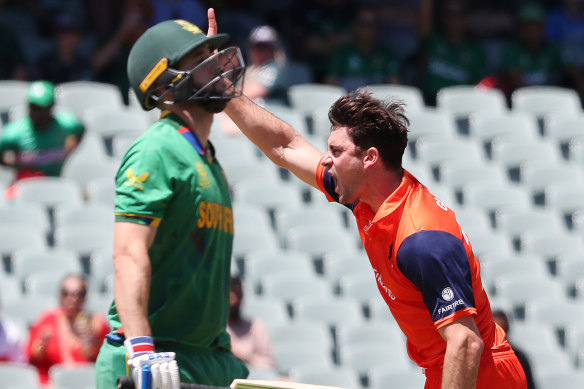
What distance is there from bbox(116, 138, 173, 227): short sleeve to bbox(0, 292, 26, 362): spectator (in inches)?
124

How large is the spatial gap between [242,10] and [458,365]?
874 cm

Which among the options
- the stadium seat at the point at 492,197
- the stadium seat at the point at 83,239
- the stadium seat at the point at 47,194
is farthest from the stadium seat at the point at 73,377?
the stadium seat at the point at 492,197

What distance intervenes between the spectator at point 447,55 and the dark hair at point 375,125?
760 centimetres


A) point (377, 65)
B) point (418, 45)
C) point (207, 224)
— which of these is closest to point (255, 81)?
point (377, 65)

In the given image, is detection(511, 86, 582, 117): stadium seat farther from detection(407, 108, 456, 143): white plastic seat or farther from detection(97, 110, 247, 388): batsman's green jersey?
detection(97, 110, 247, 388): batsman's green jersey

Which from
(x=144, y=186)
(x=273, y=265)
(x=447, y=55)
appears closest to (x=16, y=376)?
(x=273, y=265)

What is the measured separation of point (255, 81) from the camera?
9445mm

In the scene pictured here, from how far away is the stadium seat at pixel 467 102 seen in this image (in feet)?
33.4

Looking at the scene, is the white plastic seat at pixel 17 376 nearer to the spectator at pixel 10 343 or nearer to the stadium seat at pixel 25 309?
the spectator at pixel 10 343

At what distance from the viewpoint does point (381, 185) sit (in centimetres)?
328

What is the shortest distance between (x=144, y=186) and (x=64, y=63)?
640 centimetres

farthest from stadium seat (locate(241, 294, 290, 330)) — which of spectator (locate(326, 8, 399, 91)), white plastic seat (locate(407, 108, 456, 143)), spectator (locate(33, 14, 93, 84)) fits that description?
spectator (locate(326, 8, 399, 91))

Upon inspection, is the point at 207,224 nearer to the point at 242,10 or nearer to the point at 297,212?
the point at 297,212

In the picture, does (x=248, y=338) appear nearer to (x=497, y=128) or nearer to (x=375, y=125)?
(x=375, y=125)
